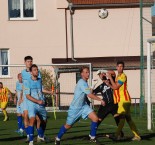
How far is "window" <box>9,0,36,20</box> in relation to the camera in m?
36.6

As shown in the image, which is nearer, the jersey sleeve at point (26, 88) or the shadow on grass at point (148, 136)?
the jersey sleeve at point (26, 88)

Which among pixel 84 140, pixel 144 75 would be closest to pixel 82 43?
pixel 144 75

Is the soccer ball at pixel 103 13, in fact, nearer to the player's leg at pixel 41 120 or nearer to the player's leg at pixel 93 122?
the player's leg at pixel 41 120

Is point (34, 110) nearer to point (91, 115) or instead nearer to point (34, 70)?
point (34, 70)

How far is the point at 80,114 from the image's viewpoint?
15023mm

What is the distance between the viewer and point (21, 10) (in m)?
36.8

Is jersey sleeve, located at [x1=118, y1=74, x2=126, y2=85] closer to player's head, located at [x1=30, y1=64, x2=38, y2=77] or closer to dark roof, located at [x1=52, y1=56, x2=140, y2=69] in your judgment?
player's head, located at [x1=30, y1=64, x2=38, y2=77]

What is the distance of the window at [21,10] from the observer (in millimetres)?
36594

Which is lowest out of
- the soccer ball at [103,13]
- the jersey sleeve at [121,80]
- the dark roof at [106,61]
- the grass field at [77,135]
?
the grass field at [77,135]

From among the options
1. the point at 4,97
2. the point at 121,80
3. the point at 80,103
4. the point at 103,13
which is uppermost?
the point at 103,13

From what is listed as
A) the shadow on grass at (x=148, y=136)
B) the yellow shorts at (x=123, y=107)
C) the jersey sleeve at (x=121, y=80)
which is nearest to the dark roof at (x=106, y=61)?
the shadow on grass at (x=148, y=136)

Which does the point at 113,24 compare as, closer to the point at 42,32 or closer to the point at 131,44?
the point at 131,44

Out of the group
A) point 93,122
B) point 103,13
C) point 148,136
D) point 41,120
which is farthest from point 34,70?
point 103,13

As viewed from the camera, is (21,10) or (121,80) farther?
(21,10)
